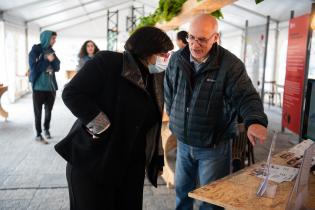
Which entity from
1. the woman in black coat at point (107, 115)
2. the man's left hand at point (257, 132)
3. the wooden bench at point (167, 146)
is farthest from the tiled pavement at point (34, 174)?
the man's left hand at point (257, 132)

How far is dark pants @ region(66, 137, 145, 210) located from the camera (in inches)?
62.5

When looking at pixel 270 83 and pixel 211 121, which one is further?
pixel 270 83

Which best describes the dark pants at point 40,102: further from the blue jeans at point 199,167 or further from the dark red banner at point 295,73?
the dark red banner at point 295,73

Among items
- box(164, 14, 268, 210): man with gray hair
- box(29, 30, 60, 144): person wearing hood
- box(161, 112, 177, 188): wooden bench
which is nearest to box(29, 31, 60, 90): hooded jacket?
box(29, 30, 60, 144): person wearing hood

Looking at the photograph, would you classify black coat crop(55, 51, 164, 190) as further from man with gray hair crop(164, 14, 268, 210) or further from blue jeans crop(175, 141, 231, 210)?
blue jeans crop(175, 141, 231, 210)

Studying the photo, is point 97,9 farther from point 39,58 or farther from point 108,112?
point 108,112

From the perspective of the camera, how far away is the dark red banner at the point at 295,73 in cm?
498

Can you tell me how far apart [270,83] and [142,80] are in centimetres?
947

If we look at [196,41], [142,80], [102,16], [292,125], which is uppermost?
[102,16]

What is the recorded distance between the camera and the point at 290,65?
542cm

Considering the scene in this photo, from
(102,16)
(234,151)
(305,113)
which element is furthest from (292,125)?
(102,16)

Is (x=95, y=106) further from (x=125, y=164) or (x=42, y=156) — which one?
(x=42, y=156)

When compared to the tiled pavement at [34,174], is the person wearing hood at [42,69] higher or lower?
higher

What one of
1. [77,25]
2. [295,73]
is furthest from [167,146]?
[77,25]
